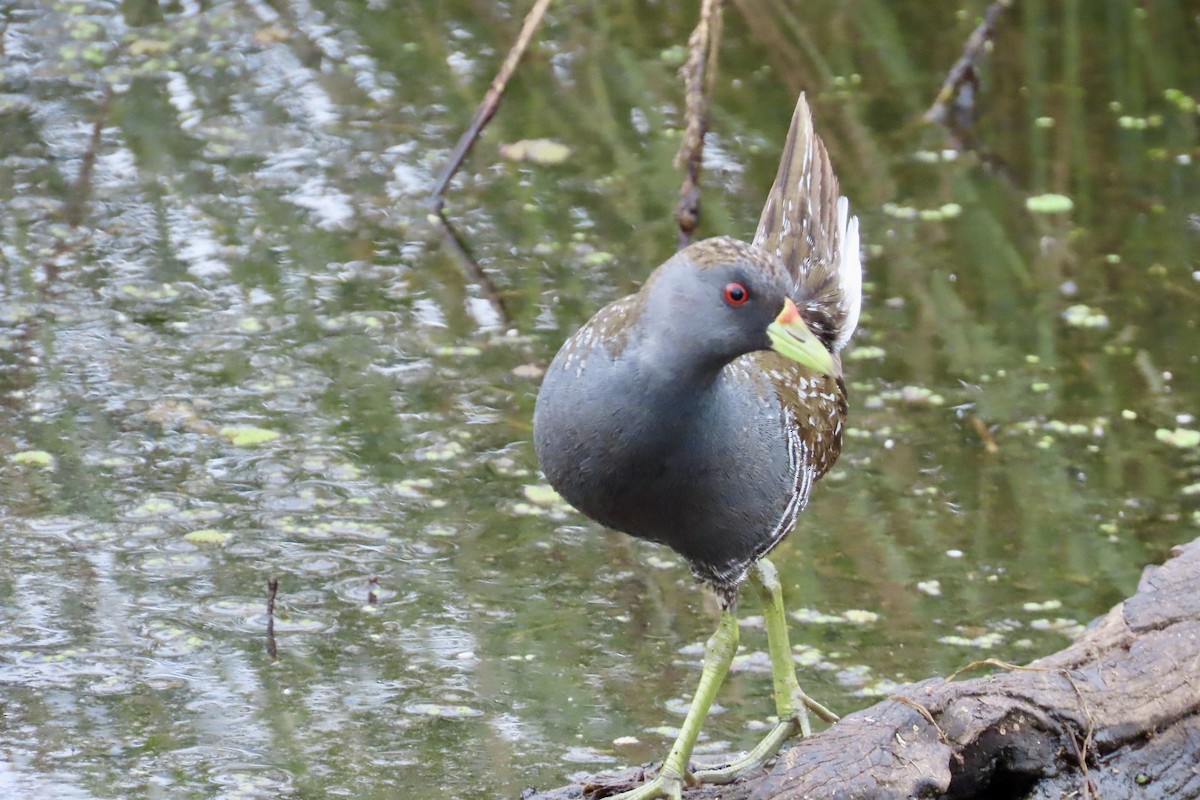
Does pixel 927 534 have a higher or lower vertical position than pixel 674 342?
lower

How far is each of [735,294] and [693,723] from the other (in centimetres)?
109

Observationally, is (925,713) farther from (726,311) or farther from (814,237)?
(814,237)

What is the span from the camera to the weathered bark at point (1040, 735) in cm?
338

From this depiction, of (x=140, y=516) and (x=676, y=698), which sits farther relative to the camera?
(x=140, y=516)

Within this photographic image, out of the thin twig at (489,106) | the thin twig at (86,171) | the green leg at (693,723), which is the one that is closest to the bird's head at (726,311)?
the green leg at (693,723)

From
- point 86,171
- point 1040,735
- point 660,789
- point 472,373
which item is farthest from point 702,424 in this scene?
point 86,171

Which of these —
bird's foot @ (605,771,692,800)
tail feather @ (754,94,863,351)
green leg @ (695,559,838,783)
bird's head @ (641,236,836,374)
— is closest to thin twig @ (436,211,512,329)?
tail feather @ (754,94,863,351)

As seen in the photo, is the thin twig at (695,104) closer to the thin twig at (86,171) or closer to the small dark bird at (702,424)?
the small dark bird at (702,424)

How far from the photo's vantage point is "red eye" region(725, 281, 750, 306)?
10.6ft

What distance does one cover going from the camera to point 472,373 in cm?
609

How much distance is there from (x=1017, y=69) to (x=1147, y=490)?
4086 millimetres

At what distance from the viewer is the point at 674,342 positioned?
3.28 meters

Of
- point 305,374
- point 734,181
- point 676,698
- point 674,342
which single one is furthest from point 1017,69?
point 674,342

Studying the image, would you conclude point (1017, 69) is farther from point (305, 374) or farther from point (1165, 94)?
Result: point (305, 374)
